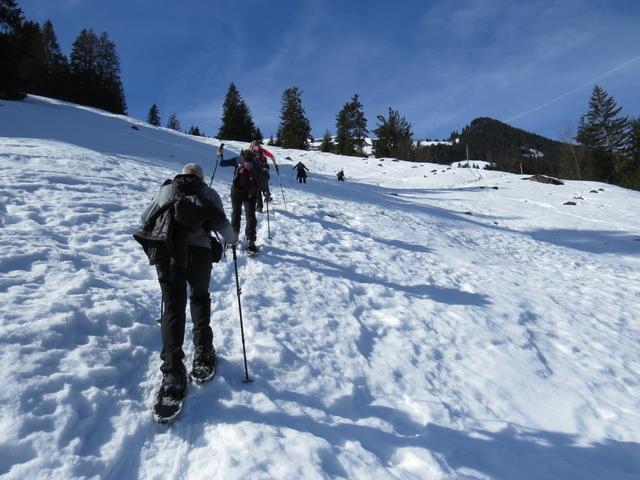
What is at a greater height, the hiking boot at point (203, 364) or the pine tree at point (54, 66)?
the pine tree at point (54, 66)

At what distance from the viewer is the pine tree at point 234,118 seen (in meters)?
65.4

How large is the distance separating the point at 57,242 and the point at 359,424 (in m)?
6.41

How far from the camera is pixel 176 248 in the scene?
3758mm

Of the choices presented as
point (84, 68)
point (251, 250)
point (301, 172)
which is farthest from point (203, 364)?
point (84, 68)

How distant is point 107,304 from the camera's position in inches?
201

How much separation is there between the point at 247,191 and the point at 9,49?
3617cm

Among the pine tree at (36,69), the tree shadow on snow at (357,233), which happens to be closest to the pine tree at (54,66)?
the pine tree at (36,69)

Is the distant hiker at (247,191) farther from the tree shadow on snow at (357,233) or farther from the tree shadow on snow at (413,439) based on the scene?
the tree shadow on snow at (413,439)

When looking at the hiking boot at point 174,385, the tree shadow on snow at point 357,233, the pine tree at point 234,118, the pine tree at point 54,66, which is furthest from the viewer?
the pine tree at point 234,118

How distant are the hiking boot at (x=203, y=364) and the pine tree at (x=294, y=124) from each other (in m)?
66.7

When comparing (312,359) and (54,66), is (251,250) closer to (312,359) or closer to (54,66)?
(312,359)

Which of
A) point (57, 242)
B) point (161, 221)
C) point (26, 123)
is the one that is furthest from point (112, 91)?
point (161, 221)

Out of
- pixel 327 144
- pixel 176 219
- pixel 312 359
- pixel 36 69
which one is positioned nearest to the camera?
pixel 176 219

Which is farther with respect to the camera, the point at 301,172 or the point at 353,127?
the point at 353,127
